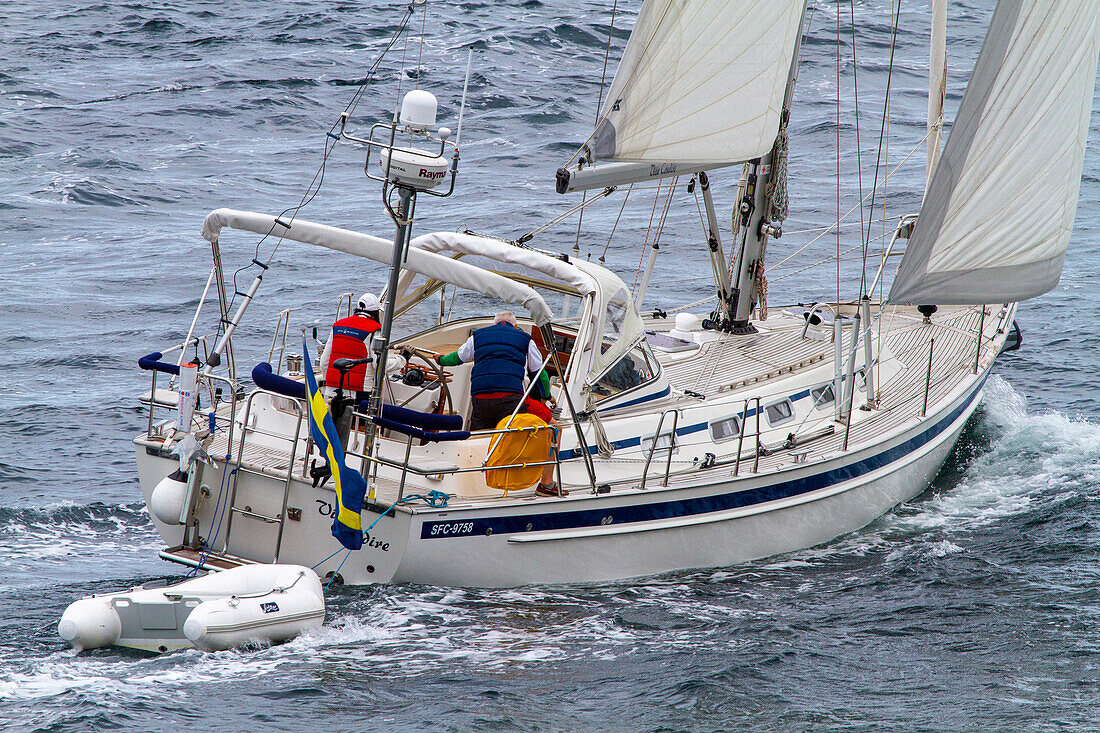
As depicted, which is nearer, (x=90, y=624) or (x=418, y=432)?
(x=90, y=624)

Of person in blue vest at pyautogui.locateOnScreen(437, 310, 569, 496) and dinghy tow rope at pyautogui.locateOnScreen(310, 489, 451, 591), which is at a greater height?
person in blue vest at pyautogui.locateOnScreen(437, 310, 569, 496)

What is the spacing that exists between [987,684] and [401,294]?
21.0 feet

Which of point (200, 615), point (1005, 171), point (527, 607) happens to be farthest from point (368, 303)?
point (1005, 171)

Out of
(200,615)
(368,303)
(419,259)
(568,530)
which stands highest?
(419,259)

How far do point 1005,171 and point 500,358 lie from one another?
16.0 feet

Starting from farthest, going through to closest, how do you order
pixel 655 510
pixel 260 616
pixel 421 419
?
pixel 655 510 → pixel 421 419 → pixel 260 616

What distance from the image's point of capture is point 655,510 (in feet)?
33.7

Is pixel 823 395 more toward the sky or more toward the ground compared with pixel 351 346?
more toward the sky

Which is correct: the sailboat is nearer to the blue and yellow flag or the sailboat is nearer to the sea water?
the blue and yellow flag

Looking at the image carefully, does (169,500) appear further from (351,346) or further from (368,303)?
(368,303)

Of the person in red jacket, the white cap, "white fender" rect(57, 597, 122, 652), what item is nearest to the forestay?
the person in red jacket

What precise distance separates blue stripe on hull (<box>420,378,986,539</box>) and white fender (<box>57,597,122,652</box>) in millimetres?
2349

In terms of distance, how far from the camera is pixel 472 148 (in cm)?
2748

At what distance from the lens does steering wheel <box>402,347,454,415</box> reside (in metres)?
10.6
